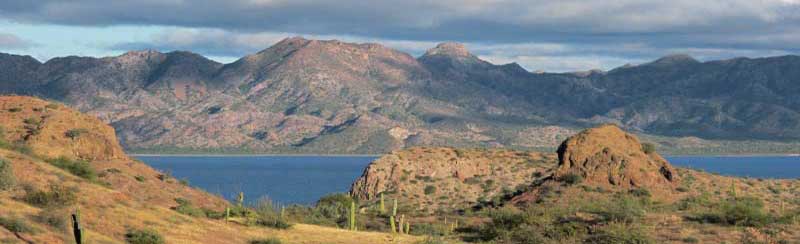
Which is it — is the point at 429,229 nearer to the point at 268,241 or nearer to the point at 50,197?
the point at 268,241

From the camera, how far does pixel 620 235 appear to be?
49.7 metres

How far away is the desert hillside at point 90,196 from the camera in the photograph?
38.2 m

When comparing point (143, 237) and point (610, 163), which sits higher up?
point (610, 163)

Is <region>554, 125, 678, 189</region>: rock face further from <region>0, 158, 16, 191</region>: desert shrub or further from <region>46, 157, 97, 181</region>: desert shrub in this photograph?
<region>0, 158, 16, 191</region>: desert shrub

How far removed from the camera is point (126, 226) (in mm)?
41344

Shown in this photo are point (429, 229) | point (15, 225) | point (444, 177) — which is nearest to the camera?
point (15, 225)

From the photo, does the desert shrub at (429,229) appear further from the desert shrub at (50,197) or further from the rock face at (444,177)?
the desert shrub at (50,197)

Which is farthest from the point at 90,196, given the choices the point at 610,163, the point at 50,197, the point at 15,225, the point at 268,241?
the point at 610,163

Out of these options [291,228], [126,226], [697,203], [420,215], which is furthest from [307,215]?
[126,226]

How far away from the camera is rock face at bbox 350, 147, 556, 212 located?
295 ft

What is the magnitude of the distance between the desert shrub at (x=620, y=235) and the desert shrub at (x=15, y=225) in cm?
2664

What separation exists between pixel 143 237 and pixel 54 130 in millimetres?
35794

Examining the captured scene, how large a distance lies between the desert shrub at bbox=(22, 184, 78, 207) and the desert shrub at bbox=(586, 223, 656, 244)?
24296 millimetres

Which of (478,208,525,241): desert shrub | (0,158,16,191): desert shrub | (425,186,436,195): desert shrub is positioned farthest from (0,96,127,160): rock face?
(478,208,525,241): desert shrub
